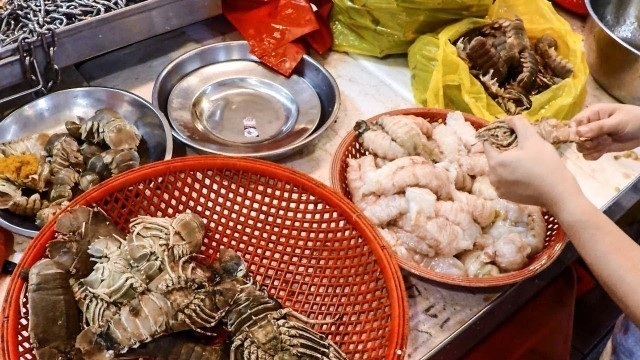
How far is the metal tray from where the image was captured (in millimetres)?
1767

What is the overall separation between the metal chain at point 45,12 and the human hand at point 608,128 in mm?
1469

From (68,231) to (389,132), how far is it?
93 cm

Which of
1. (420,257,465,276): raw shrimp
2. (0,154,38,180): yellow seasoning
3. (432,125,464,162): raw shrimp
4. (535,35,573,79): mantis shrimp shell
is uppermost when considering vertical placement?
(535,35,573,79): mantis shrimp shell

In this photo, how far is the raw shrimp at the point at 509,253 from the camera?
5.06ft

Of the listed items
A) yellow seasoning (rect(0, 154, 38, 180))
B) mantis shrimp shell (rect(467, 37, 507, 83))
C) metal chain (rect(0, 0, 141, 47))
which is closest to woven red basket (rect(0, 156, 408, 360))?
yellow seasoning (rect(0, 154, 38, 180))

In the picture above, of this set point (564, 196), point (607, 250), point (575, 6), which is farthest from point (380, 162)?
point (575, 6)

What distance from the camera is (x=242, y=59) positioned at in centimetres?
223

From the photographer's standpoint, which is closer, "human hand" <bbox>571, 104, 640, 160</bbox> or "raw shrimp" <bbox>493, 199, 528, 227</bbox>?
"human hand" <bbox>571, 104, 640, 160</bbox>

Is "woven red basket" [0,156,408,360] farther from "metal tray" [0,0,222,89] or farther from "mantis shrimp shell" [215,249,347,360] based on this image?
"metal tray" [0,0,222,89]

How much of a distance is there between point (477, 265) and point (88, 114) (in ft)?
4.26

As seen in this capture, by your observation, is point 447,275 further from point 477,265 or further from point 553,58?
point 553,58

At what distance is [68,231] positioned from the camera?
1354 millimetres

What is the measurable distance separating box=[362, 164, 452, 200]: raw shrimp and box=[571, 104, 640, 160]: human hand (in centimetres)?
38

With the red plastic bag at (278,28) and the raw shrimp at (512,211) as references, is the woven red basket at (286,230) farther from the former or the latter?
the red plastic bag at (278,28)
